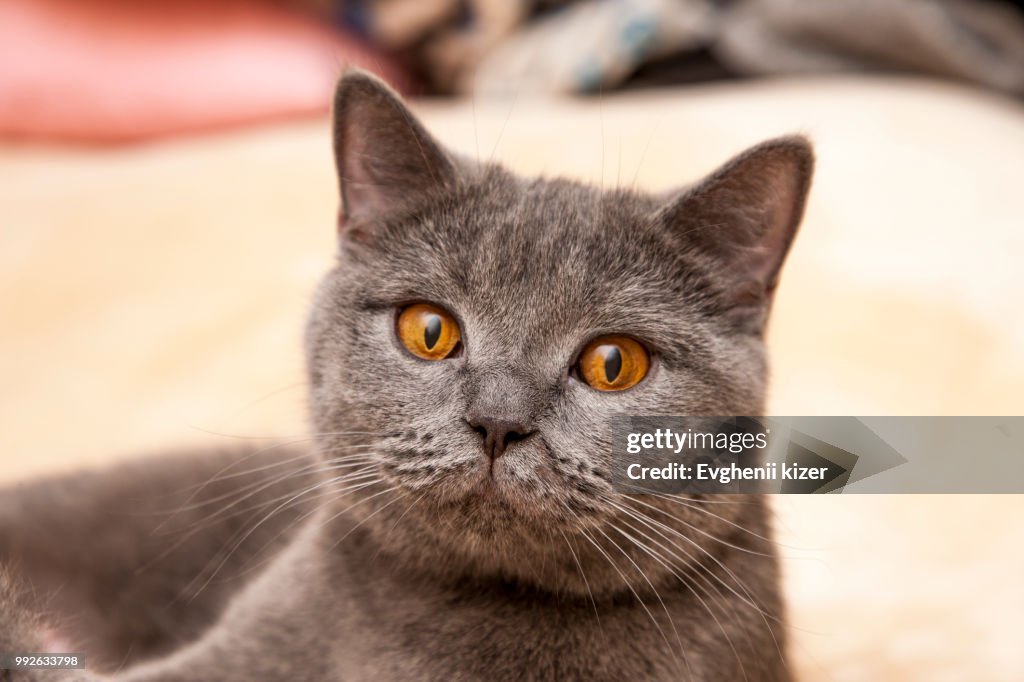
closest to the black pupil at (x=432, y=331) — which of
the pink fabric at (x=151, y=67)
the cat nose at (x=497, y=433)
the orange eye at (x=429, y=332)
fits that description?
the orange eye at (x=429, y=332)

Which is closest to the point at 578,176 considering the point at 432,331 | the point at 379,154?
the point at 379,154

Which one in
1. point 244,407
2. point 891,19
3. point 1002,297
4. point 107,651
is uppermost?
point 891,19

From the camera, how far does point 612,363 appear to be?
3.48ft

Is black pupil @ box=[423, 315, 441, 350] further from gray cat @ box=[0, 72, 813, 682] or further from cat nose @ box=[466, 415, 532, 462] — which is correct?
cat nose @ box=[466, 415, 532, 462]

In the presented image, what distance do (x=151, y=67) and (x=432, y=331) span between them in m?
2.59

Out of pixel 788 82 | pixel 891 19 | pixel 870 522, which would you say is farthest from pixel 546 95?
pixel 870 522

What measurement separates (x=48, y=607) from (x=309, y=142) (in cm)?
190

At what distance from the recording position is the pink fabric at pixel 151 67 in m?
3.01

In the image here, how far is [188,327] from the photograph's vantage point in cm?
212

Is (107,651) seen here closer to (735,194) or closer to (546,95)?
(735,194)

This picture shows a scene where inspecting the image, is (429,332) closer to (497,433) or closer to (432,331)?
(432,331)

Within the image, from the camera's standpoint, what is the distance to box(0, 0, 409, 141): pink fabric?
301 cm

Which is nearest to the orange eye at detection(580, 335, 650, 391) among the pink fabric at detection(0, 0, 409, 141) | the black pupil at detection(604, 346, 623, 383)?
the black pupil at detection(604, 346, 623, 383)

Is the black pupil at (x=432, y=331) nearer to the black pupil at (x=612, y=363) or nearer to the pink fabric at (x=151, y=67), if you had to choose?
the black pupil at (x=612, y=363)
